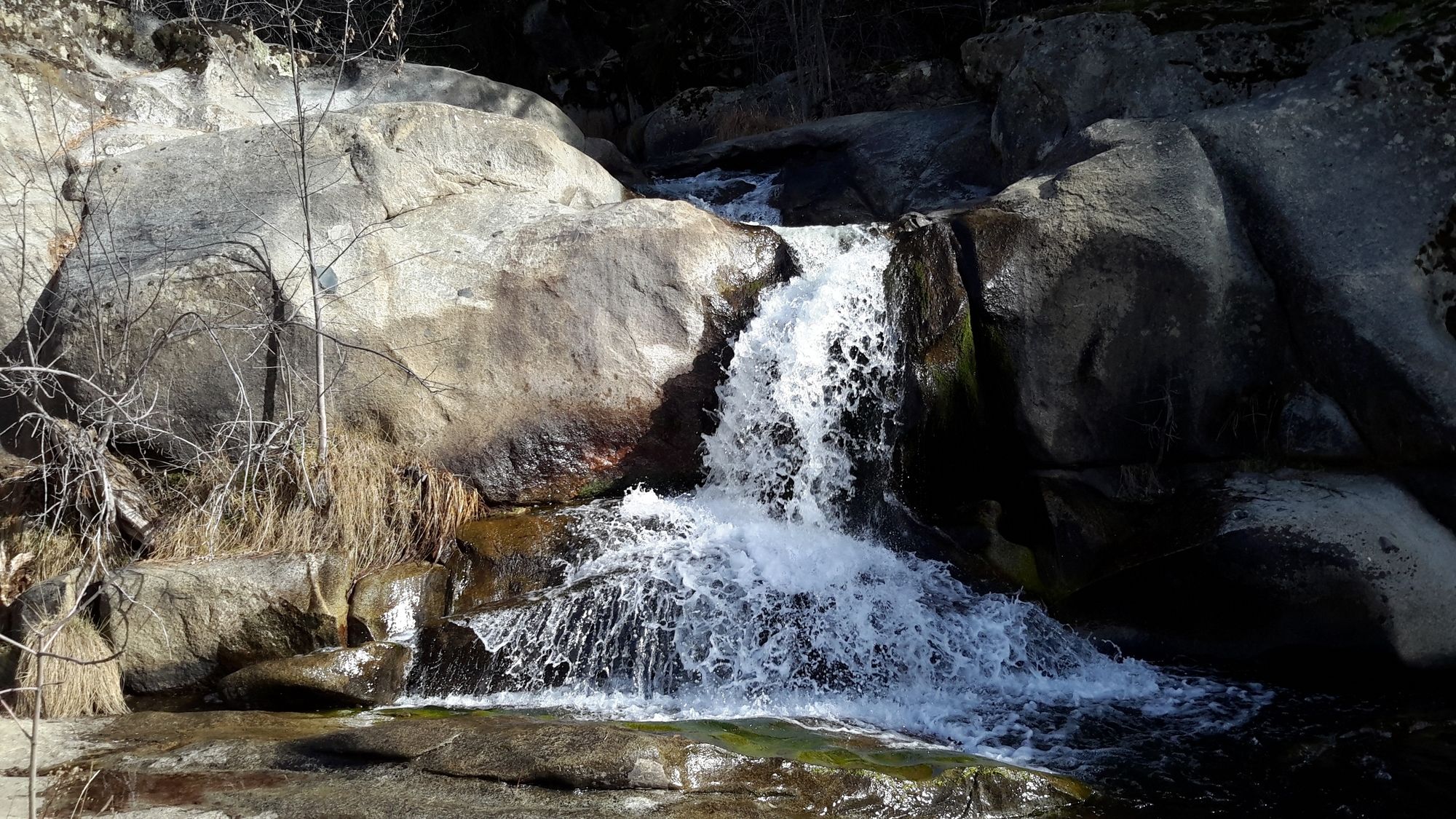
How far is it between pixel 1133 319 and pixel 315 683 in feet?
15.1

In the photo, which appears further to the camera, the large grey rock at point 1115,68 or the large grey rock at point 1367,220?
the large grey rock at point 1115,68

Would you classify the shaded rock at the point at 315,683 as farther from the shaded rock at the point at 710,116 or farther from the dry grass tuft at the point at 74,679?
the shaded rock at the point at 710,116

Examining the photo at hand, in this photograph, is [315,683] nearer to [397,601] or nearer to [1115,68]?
[397,601]

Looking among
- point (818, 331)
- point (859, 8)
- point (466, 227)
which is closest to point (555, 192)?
point (466, 227)

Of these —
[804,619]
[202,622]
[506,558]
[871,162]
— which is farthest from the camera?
[871,162]

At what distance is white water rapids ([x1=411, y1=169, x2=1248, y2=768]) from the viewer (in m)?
4.90

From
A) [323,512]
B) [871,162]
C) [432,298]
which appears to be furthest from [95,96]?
[871,162]

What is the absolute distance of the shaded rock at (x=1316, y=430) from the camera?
5.85 meters

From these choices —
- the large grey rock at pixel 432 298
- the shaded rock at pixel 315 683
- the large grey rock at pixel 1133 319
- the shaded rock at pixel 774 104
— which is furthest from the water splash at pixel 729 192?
the shaded rock at pixel 315 683

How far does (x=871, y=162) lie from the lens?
9719mm

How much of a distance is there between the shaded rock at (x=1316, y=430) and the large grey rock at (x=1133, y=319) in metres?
0.16

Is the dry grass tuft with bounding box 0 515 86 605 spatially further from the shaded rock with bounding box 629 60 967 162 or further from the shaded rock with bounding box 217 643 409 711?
the shaded rock with bounding box 629 60 967 162

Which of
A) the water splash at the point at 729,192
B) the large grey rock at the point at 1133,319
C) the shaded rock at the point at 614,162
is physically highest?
the shaded rock at the point at 614,162

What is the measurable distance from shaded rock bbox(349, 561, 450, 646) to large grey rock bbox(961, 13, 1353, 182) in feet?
15.5
